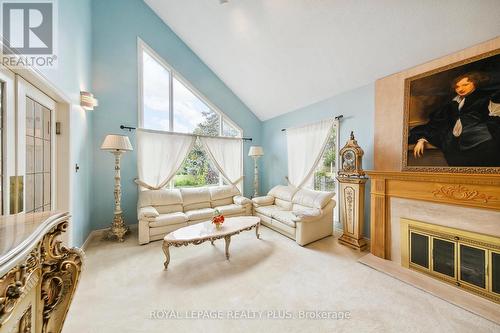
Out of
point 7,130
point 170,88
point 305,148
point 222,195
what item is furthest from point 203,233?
point 170,88

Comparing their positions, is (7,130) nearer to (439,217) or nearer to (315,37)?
(315,37)

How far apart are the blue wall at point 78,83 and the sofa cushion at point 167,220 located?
0.99m

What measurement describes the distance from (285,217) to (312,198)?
64cm

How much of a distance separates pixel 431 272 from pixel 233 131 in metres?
4.43

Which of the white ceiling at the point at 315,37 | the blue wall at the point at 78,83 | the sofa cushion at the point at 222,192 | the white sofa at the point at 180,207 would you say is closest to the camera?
the white ceiling at the point at 315,37

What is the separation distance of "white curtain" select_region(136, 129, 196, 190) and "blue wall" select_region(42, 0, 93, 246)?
2.61 ft

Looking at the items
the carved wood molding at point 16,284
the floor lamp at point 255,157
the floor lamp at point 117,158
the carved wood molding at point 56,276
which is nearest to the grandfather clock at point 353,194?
the floor lamp at point 255,157

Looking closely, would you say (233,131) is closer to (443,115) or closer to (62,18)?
(62,18)

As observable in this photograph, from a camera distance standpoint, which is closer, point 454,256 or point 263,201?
point 454,256

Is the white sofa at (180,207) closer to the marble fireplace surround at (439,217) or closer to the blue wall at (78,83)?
the blue wall at (78,83)

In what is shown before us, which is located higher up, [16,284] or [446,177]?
[446,177]

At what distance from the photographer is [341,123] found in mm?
3412

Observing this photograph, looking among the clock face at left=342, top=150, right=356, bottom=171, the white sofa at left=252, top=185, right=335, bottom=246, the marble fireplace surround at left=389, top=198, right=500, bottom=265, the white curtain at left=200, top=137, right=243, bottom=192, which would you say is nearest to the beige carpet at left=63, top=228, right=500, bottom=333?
the white sofa at left=252, top=185, right=335, bottom=246

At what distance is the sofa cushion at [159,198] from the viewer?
3.47 meters
